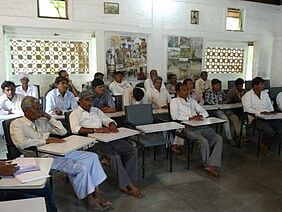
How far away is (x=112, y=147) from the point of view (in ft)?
12.2

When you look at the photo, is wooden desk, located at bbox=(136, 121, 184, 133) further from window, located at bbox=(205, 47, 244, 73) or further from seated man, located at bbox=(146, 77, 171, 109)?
window, located at bbox=(205, 47, 244, 73)

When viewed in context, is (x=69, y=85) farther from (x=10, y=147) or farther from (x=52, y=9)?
(x=10, y=147)

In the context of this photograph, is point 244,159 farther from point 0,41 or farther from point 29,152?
point 0,41

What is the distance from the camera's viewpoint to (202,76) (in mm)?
7422

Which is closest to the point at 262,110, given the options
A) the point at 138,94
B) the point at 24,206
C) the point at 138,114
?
the point at 138,94

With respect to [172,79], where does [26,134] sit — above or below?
below

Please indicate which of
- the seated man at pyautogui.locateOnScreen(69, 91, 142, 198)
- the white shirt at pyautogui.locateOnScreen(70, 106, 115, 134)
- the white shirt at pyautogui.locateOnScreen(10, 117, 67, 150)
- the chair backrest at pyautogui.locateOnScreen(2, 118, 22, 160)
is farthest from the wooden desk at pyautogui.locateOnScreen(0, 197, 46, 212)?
the white shirt at pyautogui.locateOnScreen(70, 106, 115, 134)

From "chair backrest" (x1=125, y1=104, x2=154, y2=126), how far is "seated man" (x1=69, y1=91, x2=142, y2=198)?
61 cm

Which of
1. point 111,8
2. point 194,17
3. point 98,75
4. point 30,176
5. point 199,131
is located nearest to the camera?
point 30,176

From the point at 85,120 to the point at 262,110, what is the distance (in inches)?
126

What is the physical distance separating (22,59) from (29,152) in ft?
11.5

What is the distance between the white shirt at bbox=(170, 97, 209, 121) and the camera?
179 inches

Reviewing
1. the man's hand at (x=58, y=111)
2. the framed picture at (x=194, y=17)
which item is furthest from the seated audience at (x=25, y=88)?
the framed picture at (x=194, y=17)

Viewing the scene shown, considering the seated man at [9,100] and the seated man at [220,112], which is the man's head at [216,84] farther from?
the seated man at [9,100]
